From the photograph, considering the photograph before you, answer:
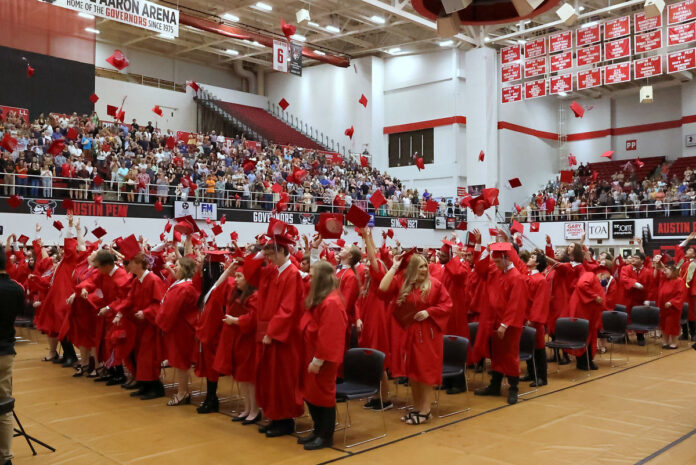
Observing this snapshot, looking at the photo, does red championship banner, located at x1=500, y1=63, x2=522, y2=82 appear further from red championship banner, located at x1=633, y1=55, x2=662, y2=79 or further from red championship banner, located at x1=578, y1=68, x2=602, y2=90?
red championship banner, located at x1=633, y1=55, x2=662, y2=79

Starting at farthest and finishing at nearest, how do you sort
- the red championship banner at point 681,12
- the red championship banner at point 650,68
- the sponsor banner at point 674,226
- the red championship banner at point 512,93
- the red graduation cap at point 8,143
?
the red championship banner at point 512,93 → the sponsor banner at point 674,226 → the red championship banner at point 650,68 → the red championship banner at point 681,12 → the red graduation cap at point 8,143

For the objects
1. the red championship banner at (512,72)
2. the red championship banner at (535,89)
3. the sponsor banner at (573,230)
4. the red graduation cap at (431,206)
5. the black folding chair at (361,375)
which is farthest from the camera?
the sponsor banner at (573,230)

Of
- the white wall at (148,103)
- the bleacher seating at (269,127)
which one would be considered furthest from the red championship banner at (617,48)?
the white wall at (148,103)

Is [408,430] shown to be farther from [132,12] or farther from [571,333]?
[132,12]

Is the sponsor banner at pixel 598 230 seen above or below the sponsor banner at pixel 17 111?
below

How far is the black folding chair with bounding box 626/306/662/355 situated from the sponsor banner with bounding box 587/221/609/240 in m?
14.8

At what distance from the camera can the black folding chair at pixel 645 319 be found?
10.4 meters

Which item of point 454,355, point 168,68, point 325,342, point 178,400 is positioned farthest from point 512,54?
point 325,342

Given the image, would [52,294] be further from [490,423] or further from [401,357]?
[490,423]

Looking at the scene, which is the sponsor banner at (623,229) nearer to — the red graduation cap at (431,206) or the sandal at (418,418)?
the red graduation cap at (431,206)

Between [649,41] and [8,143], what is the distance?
1847 centimetres

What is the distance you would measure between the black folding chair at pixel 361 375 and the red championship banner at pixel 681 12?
17068 millimetres

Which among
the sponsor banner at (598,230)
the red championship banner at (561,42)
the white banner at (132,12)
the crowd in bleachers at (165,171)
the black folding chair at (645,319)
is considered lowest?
the black folding chair at (645,319)

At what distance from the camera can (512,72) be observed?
2188 cm
